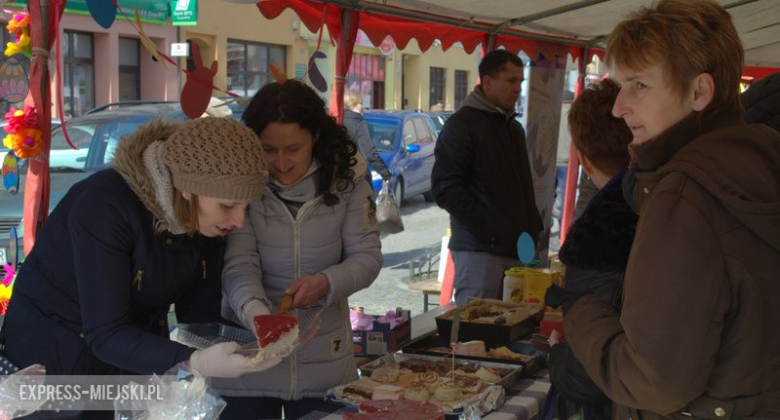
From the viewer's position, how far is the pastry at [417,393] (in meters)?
2.11

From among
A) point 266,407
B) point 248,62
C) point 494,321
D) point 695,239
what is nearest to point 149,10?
point 248,62

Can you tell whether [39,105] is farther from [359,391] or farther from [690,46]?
[690,46]

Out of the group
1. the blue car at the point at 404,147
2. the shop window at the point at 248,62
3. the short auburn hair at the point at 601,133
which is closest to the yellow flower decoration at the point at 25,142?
the short auburn hair at the point at 601,133

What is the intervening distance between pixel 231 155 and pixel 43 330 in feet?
1.91

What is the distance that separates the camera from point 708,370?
1304 millimetres

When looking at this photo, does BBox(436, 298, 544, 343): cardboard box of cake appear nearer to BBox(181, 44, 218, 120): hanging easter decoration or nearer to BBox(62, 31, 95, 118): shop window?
BBox(181, 44, 218, 120): hanging easter decoration

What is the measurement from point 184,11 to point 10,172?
36.8 ft

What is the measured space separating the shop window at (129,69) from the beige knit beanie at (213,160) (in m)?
14.0

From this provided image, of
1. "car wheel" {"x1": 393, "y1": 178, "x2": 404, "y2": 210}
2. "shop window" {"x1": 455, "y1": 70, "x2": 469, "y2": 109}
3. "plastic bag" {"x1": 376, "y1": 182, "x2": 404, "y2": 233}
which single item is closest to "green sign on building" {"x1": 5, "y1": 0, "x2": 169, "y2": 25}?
"car wheel" {"x1": 393, "y1": 178, "x2": 404, "y2": 210}

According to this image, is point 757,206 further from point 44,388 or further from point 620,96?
point 44,388

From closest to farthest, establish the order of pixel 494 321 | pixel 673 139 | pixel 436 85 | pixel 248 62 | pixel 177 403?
pixel 673 139, pixel 177 403, pixel 494 321, pixel 248 62, pixel 436 85

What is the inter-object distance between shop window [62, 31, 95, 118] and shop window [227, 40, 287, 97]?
9.30 ft

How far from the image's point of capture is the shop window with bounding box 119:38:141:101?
49.1 feet

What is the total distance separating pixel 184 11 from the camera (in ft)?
44.3
